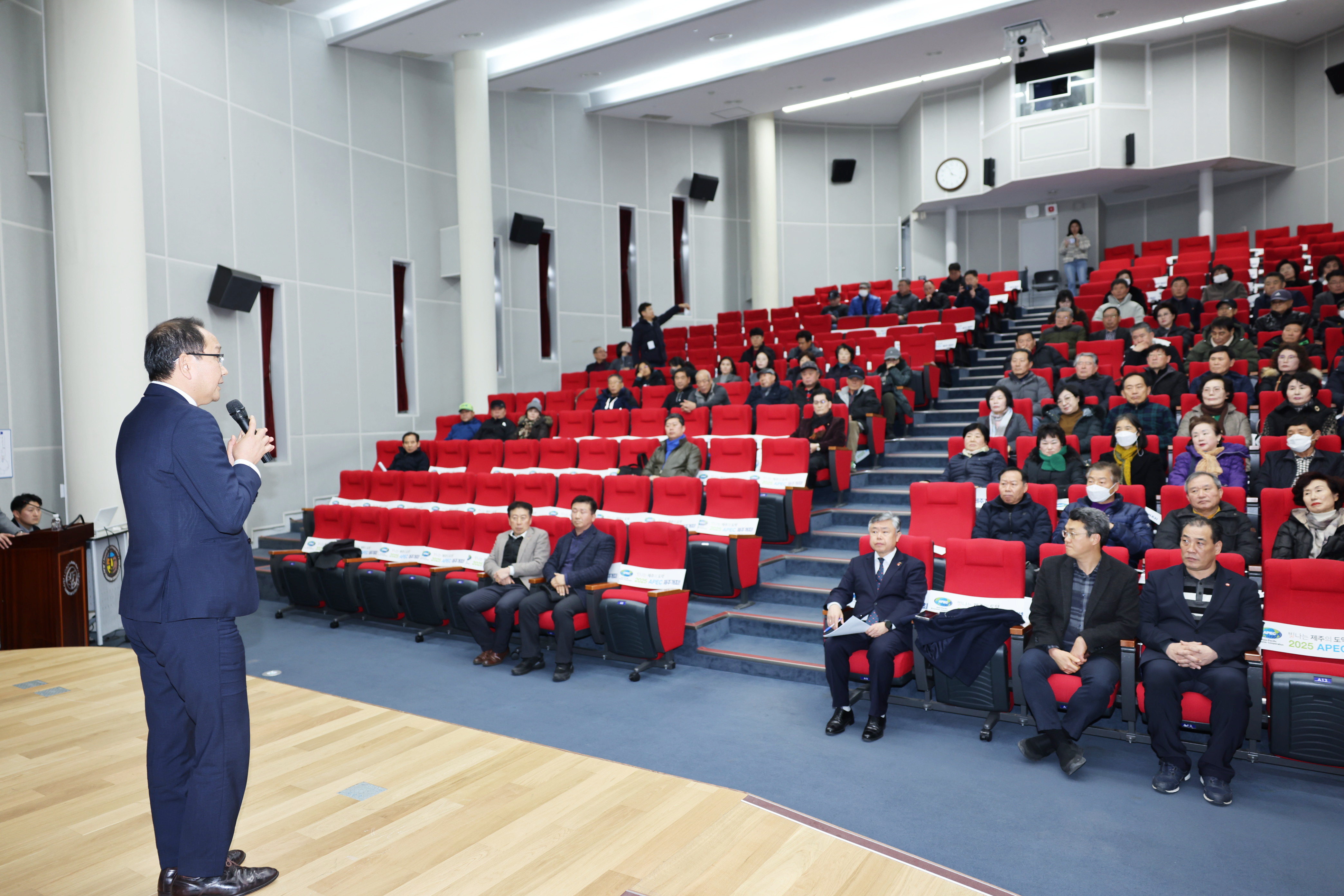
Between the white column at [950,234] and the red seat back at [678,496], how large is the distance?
929cm

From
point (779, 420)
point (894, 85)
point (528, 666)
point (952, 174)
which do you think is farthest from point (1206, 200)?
point (528, 666)

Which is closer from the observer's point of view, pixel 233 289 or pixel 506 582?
pixel 506 582

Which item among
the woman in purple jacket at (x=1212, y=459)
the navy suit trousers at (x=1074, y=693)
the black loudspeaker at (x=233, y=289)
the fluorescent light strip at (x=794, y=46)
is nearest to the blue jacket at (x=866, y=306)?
the fluorescent light strip at (x=794, y=46)

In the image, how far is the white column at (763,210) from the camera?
484 inches

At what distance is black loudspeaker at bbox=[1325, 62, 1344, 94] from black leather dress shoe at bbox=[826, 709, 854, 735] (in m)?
11.7

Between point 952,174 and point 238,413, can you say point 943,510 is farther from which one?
point 952,174

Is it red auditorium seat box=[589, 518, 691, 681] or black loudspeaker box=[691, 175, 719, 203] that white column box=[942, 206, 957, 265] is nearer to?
black loudspeaker box=[691, 175, 719, 203]

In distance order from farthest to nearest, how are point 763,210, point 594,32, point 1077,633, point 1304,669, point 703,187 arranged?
point 703,187 < point 763,210 < point 594,32 < point 1077,633 < point 1304,669

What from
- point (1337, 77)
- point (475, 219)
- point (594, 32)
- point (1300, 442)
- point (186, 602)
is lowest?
point (186, 602)

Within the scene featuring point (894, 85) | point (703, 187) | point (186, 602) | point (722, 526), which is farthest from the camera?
point (703, 187)

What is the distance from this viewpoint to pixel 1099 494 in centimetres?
417

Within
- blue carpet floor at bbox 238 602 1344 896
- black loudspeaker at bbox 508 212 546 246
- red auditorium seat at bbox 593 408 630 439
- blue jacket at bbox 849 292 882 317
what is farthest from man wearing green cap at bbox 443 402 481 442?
blue jacket at bbox 849 292 882 317

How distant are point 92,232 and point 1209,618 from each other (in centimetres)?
669

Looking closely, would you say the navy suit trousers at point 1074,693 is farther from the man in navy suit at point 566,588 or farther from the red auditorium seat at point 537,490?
the red auditorium seat at point 537,490
